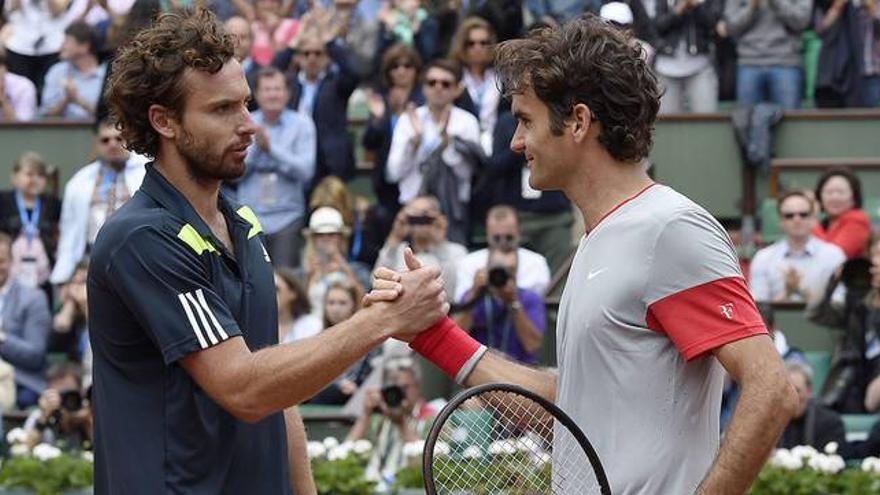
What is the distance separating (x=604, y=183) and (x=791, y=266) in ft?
25.1

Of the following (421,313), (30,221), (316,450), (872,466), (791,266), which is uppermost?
(421,313)

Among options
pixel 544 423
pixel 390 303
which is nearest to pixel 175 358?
pixel 390 303

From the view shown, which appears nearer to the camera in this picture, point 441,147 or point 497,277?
point 497,277

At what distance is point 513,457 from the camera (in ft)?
14.9

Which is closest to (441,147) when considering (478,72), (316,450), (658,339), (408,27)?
(478,72)

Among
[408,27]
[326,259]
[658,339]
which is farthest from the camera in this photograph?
[408,27]

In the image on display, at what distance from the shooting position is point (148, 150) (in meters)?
4.70

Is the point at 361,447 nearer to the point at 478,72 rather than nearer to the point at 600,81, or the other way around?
the point at 478,72

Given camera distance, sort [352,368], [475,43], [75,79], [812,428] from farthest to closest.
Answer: [75,79] → [475,43] → [352,368] → [812,428]

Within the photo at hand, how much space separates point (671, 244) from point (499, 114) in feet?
29.0

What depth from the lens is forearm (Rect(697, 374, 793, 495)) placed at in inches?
156

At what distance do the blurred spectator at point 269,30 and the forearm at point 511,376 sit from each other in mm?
9787

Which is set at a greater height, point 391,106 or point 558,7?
point 558,7

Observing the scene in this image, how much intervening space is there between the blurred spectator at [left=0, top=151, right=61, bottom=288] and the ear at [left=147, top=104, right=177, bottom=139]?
878 centimetres
